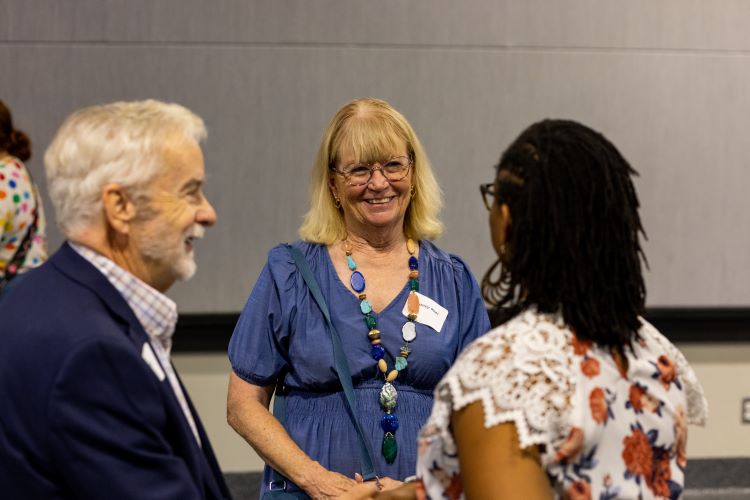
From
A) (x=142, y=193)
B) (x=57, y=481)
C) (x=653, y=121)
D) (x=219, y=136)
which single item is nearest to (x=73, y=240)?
(x=142, y=193)

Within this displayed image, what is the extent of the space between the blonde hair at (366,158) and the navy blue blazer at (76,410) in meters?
1.19

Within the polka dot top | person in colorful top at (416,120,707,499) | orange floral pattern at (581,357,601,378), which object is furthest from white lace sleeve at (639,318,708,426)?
the polka dot top

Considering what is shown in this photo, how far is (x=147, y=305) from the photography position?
5.36ft

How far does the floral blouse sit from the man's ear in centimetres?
55

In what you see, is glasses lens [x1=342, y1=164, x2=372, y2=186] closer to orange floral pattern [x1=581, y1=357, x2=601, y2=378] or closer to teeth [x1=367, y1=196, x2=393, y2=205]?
teeth [x1=367, y1=196, x2=393, y2=205]

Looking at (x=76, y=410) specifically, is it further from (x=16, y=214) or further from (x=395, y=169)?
Answer: (x=16, y=214)

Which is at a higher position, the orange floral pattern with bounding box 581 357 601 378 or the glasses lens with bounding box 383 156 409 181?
the glasses lens with bounding box 383 156 409 181

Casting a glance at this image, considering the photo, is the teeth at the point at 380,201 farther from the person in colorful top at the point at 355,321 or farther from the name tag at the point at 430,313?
the name tag at the point at 430,313

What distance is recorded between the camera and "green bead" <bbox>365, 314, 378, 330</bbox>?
252cm

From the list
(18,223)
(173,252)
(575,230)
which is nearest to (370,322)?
(173,252)

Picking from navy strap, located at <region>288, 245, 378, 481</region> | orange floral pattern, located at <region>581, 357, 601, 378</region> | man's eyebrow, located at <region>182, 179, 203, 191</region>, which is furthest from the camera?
navy strap, located at <region>288, 245, 378, 481</region>

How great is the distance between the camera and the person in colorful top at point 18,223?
3.67m

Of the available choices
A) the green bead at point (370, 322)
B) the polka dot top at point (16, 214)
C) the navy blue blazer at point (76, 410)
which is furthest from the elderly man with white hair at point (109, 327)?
the polka dot top at point (16, 214)

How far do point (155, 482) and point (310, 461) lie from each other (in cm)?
99
